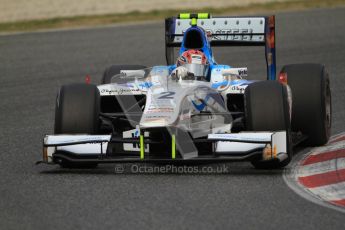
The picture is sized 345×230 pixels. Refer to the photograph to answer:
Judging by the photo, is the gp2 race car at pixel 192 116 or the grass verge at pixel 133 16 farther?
the grass verge at pixel 133 16

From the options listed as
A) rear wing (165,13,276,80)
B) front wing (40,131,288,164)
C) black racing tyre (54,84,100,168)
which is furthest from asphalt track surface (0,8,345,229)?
rear wing (165,13,276,80)

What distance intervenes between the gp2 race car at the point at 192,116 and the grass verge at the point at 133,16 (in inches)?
509

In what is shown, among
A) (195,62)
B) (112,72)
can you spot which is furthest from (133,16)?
(195,62)

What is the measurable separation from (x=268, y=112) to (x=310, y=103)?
1.43 m

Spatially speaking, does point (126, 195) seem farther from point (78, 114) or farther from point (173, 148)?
point (78, 114)

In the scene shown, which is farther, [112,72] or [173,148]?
[112,72]

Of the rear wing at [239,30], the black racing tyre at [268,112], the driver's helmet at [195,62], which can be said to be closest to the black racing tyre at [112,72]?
the rear wing at [239,30]

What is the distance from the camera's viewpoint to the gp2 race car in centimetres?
927

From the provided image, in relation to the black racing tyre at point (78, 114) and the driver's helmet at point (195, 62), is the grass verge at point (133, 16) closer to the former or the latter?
the driver's helmet at point (195, 62)

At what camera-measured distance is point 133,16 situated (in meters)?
25.2

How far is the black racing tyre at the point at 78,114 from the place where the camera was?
9727 millimetres

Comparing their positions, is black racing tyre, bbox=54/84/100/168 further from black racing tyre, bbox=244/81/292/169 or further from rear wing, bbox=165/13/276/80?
rear wing, bbox=165/13/276/80

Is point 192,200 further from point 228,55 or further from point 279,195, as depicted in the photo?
point 228,55

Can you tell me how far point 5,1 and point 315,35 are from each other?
7.51 meters
